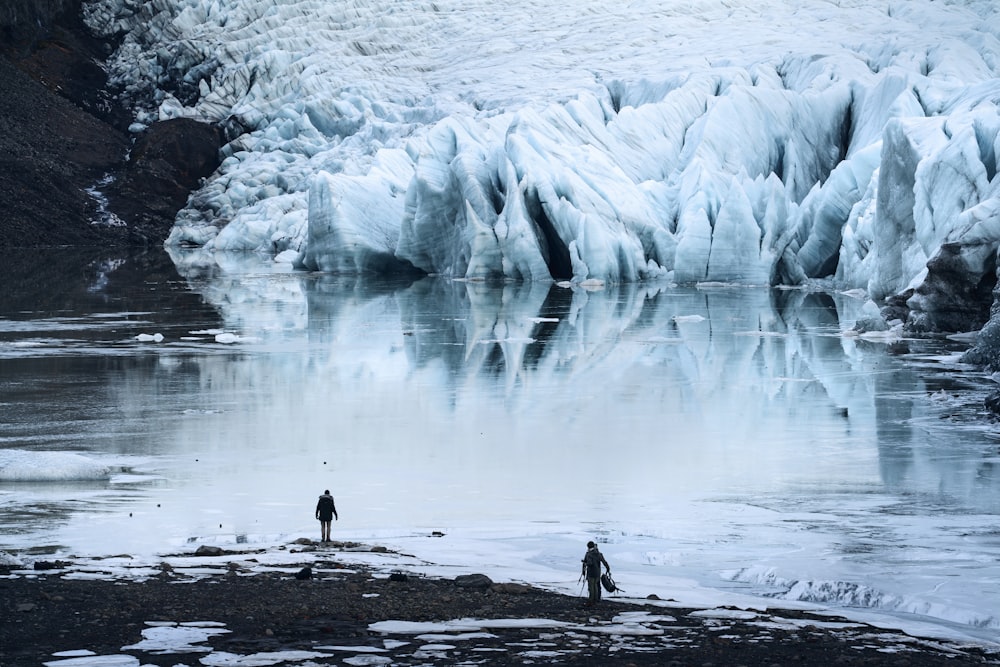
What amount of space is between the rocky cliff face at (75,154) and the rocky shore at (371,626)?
52915mm

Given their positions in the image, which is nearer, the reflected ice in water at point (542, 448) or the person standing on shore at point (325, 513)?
the reflected ice in water at point (542, 448)

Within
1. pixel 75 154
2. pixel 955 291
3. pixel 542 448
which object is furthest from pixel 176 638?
pixel 75 154

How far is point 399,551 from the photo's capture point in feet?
31.1

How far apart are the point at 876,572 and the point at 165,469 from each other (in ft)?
21.5

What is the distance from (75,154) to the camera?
6669 cm

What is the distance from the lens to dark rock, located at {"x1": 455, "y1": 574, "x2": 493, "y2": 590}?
27.7ft

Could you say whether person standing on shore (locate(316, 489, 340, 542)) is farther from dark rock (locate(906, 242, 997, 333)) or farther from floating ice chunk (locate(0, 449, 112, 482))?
dark rock (locate(906, 242, 997, 333))

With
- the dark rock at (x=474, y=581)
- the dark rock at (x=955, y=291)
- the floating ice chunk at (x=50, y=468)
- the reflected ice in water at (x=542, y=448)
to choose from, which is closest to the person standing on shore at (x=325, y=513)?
the reflected ice in water at (x=542, y=448)

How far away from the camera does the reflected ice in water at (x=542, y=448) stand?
9430 millimetres

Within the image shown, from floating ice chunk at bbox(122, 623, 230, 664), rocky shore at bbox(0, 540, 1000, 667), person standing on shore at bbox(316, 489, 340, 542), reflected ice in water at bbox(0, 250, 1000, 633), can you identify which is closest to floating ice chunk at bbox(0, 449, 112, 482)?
reflected ice in water at bbox(0, 250, 1000, 633)

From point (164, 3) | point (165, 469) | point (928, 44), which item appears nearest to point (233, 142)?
point (164, 3)

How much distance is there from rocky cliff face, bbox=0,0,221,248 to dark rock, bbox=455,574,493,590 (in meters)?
53.2

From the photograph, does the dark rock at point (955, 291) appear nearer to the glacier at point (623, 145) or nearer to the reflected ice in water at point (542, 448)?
the glacier at point (623, 145)

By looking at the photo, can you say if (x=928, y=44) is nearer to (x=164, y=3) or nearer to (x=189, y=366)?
(x=189, y=366)
